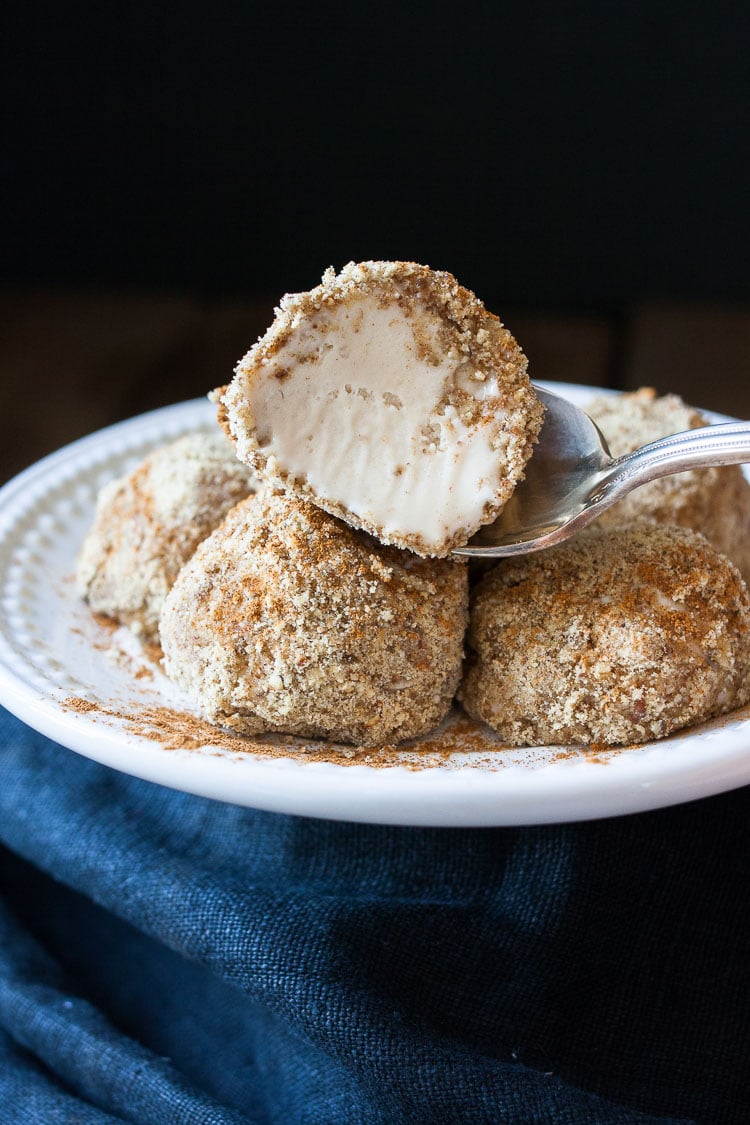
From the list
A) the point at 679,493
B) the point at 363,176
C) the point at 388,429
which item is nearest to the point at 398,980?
the point at 388,429

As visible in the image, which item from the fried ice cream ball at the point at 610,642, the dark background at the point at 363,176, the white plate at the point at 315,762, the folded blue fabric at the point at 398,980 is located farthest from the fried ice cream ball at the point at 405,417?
the dark background at the point at 363,176

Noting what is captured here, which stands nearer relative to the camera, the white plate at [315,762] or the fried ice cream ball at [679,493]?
the white plate at [315,762]

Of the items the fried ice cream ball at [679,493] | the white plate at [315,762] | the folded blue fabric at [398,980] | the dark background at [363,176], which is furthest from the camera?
the dark background at [363,176]

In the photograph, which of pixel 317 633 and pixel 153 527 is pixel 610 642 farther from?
pixel 153 527

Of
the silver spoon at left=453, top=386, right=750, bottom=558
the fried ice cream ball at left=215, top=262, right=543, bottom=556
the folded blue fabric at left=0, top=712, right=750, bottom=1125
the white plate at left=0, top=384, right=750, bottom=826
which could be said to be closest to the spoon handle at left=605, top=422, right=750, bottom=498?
the silver spoon at left=453, top=386, right=750, bottom=558

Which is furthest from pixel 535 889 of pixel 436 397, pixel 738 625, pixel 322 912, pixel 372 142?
pixel 372 142

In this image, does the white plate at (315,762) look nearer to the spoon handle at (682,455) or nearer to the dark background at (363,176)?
the spoon handle at (682,455)

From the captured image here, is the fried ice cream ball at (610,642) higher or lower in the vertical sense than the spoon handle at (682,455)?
lower

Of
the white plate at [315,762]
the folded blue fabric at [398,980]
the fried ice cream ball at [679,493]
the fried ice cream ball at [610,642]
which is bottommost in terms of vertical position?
the folded blue fabric at [398,980]
